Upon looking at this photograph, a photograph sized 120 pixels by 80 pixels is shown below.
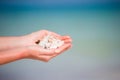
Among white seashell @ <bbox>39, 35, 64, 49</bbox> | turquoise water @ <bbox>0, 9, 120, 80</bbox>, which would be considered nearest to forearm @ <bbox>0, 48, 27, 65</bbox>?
white seashell @ <bbox>39, 35, 64, 49</bbox>

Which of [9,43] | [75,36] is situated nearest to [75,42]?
[75,36]

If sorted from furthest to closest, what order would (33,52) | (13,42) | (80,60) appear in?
(80,60) < (13,42) < (33,52)

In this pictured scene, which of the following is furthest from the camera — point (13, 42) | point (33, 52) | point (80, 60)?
point (80, 60)

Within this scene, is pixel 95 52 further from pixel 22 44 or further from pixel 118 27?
pixel 22 44

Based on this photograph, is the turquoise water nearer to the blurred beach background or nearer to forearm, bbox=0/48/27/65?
the blurred beach background

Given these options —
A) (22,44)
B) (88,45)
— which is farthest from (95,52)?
(22,44)

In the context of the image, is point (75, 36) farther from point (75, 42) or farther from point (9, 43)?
point (9, 43)

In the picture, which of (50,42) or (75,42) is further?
(75,42)
